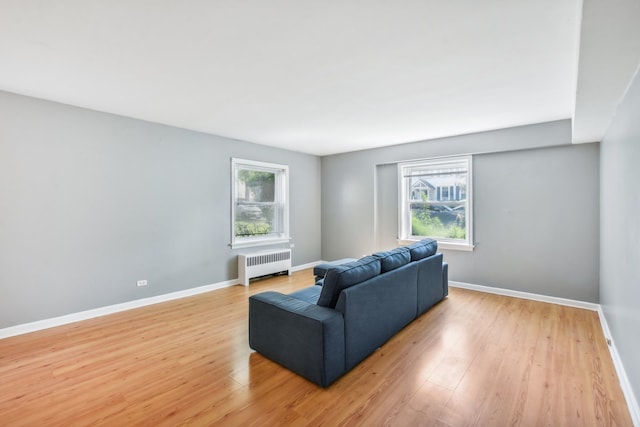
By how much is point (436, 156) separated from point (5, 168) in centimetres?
555

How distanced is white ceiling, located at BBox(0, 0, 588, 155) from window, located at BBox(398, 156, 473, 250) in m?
1.17

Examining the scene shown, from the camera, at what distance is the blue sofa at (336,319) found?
2143mm

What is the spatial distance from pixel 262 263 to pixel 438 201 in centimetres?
324

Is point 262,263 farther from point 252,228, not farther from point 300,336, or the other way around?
point 300,336

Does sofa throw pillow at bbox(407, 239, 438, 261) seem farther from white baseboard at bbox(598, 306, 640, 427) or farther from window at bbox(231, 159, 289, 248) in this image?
window at bbox(231, 159, 289, 248)

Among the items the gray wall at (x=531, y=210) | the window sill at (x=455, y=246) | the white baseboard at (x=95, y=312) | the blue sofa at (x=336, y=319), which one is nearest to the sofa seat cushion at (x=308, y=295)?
the blue sofa at (x=336, y=319)

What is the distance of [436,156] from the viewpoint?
489cm

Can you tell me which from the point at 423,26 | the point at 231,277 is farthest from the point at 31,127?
the point at 423,26

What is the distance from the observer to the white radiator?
4848mm

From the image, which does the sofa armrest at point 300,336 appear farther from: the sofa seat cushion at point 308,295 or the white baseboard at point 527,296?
the white baseboard at point 527,296

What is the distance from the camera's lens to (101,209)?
356cm

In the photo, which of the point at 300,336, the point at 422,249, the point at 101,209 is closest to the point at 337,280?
the point at 300,336

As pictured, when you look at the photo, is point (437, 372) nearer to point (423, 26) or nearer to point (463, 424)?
point (463, 424)

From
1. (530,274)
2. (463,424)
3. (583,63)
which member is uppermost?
(583,63)
